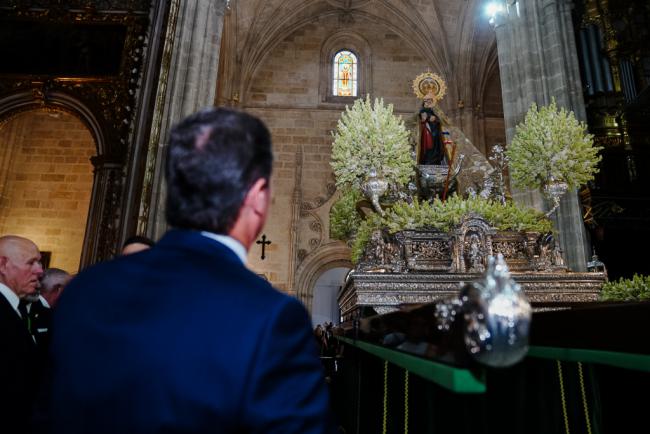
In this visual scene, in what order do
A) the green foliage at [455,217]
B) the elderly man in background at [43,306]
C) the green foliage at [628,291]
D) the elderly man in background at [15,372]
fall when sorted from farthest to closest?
the green foliage at [628,291] → the green foliage at [455,217] → the elderly man in background at [43,306] → the elderly man in background at [15,372]

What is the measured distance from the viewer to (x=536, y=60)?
6.54m

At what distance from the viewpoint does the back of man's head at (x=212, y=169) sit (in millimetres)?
853

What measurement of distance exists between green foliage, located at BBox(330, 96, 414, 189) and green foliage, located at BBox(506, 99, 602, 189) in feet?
3.57

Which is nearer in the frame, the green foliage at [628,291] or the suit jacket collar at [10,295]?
the suit jacket collar at [10,295]

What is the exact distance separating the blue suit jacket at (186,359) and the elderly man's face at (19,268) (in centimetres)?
197

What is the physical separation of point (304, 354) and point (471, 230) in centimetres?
274

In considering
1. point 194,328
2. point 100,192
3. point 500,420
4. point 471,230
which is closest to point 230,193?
point 194,328

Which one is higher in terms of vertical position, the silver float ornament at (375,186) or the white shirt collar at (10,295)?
the silver float ornament at (375,186)

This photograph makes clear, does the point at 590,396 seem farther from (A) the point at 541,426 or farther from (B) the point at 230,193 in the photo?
(B) the point at 230,193

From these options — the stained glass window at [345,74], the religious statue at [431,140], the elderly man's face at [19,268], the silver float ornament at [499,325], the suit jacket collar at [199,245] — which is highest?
the stained glass window at [345,74]

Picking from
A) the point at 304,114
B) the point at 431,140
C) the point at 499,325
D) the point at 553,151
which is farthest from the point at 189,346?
the point at 304,114

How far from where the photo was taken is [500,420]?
170 centimetres

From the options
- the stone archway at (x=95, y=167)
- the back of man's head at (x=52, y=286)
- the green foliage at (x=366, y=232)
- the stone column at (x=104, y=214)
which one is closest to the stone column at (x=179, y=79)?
the stone column at (x=104, y=214)

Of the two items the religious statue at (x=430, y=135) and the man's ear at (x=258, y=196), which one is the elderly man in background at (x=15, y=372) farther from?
the religious statue at (x=430, y=135)
